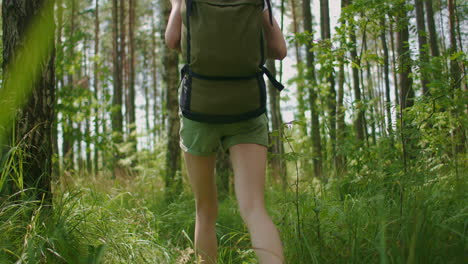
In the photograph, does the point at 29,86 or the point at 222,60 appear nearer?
the point at 222,60

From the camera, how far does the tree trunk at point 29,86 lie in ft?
8.05

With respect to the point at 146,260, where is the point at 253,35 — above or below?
above

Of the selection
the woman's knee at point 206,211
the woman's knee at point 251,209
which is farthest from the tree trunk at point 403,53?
the woman's knee at point 206,211

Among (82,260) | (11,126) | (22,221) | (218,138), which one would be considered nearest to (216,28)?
(218,138)

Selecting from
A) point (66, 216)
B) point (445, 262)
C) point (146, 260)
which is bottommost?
point (146, 260)

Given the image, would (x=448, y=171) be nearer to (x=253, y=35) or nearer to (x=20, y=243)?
(x=253, y=35)

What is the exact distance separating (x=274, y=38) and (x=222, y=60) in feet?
1.13

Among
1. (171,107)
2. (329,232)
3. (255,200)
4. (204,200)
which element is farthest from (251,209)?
(171,107)

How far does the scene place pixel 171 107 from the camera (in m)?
6.36

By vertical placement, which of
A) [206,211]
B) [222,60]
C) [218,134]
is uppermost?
[222,60]

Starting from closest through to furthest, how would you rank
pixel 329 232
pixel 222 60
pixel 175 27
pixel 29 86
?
pixel 222 60, pixel 175 27, pixel 329 232, pixel 29 86

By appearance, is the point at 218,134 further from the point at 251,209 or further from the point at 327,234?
the point at 327,234

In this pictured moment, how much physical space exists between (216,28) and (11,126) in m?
1.61

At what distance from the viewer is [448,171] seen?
2.87 m
